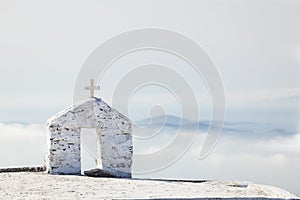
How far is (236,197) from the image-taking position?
11.3 m

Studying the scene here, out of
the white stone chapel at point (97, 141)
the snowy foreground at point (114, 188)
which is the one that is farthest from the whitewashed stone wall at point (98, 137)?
the snowy foreground at point (114, 188)

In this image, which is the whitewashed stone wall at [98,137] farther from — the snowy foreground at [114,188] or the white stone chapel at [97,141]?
the snowy foreground at [114,188]

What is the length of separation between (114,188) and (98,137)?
285 cm

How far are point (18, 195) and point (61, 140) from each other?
3.58 metres

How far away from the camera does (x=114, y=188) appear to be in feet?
41.4

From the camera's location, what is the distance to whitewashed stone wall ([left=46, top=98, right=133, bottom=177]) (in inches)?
591

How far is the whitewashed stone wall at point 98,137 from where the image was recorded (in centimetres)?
1502

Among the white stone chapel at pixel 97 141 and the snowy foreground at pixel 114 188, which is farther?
the white stone chapel at pixel 97 141

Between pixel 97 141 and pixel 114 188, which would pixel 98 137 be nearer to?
pixel 97 141

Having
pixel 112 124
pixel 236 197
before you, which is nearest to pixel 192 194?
pixel 236 197

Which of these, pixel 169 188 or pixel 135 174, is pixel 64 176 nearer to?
pixel 135 174

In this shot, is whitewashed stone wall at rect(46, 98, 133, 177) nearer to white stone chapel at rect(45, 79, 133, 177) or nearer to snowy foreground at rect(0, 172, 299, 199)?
white stone chapel at rect(45, 79, 133, 177)

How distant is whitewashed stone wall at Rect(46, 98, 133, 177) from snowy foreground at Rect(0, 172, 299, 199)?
63 centimetres

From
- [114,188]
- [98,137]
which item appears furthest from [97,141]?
[114,188]
